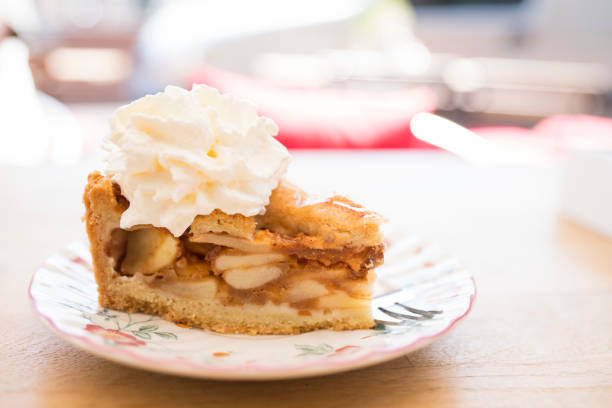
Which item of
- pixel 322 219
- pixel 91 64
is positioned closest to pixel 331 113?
pixel 322 219

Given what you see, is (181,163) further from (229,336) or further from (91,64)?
(91,64)

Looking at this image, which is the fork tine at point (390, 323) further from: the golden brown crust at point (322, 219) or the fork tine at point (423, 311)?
the golden brown crust at point (322, 219)

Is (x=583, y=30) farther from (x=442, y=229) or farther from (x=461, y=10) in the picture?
(x=442, y=229)

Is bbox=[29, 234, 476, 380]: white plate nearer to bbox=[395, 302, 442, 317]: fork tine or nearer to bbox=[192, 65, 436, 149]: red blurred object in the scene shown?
bbox=[395, 302, 442, 317]: fork tine

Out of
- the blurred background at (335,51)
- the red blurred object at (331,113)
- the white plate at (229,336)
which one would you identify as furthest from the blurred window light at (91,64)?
the white plate at (229,336)

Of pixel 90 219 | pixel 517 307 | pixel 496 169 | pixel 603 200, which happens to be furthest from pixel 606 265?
pixel 90 219

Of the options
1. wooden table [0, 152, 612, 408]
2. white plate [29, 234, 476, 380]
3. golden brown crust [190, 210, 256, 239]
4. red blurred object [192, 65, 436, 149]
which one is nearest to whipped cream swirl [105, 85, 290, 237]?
golden brown crust [190, 210, 256, 239]

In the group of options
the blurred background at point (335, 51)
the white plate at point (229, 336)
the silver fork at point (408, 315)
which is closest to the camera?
the white plate at point (229, 336)
